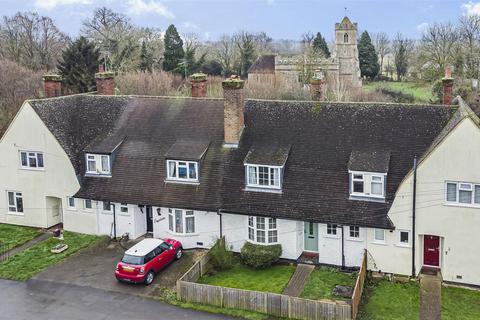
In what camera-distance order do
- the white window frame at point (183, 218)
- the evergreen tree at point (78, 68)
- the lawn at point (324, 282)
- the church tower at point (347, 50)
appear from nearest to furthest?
the lawn at point (324, 282) → the white window frame at point (183, 218) → the evergreen tree at point (78, 68) → the church tower at point (347, 50)

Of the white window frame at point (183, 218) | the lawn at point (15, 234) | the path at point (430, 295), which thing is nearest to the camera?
the path at point (430, 295)

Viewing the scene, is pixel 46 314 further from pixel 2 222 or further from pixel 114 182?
pixel 2 222

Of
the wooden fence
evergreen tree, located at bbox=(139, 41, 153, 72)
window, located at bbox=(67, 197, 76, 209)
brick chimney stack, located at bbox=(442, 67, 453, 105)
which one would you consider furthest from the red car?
evergreen tree, located at bbox=(139, 41, 153, 72)

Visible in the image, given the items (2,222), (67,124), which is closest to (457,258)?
(67,124)

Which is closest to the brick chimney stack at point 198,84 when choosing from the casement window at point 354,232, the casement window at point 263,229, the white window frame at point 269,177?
the white window frame at point 269,177

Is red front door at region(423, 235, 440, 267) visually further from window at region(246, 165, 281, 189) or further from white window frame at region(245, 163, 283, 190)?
window at region(246, 165, 281, 189)

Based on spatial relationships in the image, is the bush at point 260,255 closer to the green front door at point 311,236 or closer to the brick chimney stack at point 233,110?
the green front door at point 311,236
